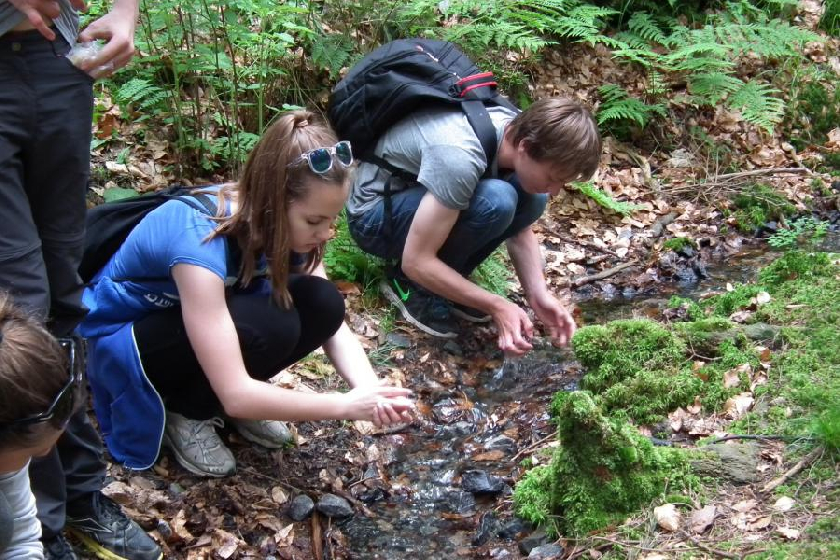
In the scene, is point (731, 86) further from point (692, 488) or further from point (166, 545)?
point (166, 545)

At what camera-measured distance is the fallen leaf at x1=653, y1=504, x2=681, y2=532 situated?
8.03 feet

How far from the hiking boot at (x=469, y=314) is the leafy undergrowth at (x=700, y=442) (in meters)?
0.83

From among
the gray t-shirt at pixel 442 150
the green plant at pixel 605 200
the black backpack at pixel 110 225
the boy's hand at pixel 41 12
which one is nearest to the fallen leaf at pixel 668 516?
the gray t-shirt at pixel 442 150

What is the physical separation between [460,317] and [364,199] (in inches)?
33.8

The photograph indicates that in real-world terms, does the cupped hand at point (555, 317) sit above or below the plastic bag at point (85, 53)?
below

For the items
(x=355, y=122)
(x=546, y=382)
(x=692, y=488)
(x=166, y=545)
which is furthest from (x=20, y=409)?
(x=546, y=382)

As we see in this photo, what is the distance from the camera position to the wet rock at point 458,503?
3.07 metres

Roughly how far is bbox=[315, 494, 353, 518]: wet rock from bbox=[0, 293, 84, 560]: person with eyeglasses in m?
1.28

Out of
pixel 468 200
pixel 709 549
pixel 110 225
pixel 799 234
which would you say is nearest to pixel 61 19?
pixel 110 225

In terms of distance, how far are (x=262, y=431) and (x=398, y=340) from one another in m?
1.19

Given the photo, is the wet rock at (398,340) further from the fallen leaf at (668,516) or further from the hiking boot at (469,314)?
the fallen leaf at (668,516)

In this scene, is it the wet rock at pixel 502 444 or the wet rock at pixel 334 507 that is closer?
the wet rock at pixel 334 507

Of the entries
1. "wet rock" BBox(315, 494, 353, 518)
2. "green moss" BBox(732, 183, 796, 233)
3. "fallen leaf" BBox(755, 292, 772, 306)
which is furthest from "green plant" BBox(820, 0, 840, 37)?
"wet rock" BBox(315, 494, 353, 518)

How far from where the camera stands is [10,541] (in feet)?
6.23
